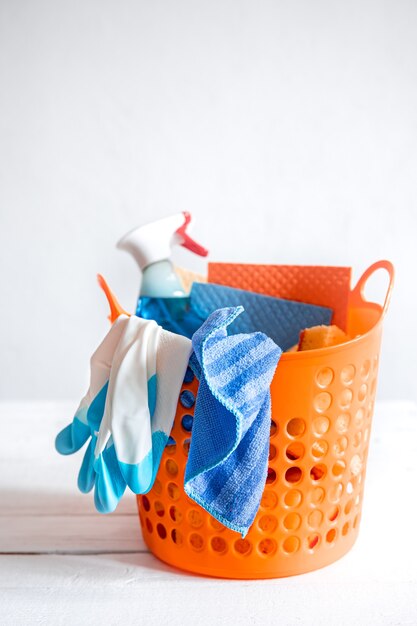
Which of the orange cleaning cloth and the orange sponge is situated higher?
the orange cleaning cloth

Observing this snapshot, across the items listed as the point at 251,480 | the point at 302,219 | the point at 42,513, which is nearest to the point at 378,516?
the point at 251,480

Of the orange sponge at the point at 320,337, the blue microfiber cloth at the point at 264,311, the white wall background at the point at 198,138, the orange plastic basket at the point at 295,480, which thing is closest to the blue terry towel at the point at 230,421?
the orange plastic basket at the point at 295,480

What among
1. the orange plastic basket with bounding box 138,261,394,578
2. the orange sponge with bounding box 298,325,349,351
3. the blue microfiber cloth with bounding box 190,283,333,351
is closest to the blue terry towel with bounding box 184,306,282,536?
the orange plastic basket with bounding box 138,261,394,578

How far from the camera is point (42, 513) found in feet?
3.41

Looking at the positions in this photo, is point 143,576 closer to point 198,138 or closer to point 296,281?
point 296,281

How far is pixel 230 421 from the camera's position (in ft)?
2.31

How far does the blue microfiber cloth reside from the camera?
107 cm

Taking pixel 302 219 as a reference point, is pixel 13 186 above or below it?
above

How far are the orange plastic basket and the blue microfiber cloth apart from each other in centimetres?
19

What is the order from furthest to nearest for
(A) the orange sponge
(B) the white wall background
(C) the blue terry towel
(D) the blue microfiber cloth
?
(B) the white wall background, (D) the blue microfiber cloth, (A) the orange sponge, (C) the blue terry towel

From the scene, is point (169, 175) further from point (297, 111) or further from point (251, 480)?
point (251, 480)

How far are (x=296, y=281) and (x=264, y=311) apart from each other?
8 cm

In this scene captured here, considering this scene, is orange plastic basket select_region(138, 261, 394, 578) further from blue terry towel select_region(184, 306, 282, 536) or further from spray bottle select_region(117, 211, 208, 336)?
spray bottle select_region(117, 211, 208, 336)

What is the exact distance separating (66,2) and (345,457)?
42.8 inches
